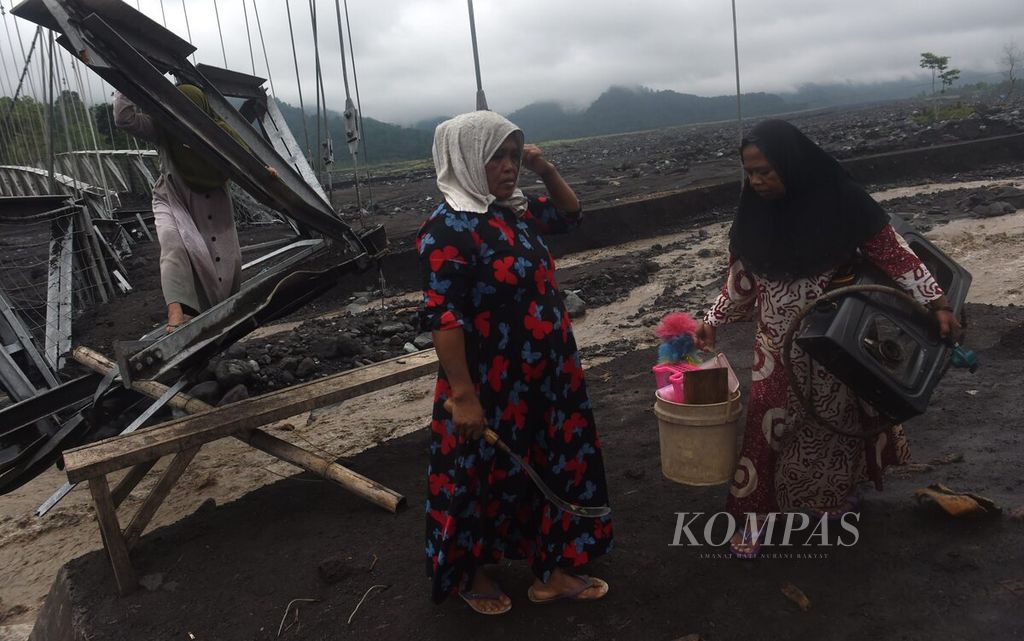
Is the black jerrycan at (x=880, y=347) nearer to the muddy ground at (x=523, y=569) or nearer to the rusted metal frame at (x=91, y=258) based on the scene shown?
the muddy ground at (x=523, y=569)

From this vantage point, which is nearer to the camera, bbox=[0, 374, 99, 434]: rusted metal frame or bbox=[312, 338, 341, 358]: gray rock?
bbox=[0, 374, 99, 434]: rusted metal frame

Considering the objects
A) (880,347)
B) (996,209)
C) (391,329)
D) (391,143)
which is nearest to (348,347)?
(391,329)

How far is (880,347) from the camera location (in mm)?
2164

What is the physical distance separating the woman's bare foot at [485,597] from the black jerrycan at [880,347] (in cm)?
131

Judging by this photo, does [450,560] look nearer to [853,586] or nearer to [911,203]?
[853,586]

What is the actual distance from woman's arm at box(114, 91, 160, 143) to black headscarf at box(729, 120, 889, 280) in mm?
2922

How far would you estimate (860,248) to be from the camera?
88.7 inches

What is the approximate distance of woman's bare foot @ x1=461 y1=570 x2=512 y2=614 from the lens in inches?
94.1

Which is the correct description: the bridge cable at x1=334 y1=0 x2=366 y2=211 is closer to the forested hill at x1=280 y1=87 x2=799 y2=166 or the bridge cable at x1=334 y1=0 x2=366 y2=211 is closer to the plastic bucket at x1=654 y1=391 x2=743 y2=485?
the plastic bucket at x1=654 y1=391 x2=743 y2=485

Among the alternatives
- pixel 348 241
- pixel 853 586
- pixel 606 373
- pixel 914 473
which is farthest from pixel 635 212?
pixel 853 586

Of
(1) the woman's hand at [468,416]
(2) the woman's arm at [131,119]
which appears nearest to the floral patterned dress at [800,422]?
(1) the woman's hand at [468,416]

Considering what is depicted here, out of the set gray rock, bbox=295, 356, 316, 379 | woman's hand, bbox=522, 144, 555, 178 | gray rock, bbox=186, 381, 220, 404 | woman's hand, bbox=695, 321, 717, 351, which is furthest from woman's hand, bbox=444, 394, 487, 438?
gray rock, bbox=295, 356, 316, 379

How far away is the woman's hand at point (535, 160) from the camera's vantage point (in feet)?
7.50

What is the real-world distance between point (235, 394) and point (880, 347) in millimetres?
4736
